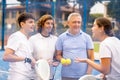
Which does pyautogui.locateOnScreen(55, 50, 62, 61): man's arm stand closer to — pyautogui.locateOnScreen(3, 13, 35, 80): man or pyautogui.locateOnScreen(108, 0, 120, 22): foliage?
pyautogui.locateOnScreen(3, 13, 35, 80): man

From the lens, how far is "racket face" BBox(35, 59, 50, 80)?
3827 millimetres

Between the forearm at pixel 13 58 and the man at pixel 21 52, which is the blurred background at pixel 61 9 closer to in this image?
the man at pixel 21 52

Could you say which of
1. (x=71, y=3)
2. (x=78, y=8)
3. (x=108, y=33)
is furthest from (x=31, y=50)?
(x=71, y=3)

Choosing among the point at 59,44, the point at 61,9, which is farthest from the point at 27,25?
the point at 61,9

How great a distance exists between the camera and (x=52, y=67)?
14.0 ft

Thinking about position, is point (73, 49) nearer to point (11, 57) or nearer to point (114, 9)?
point (11, 57)

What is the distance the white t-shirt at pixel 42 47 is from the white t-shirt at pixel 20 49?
0.63ft

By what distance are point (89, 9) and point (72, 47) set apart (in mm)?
9849

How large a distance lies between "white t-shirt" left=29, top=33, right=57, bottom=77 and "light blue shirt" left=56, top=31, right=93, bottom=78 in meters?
0.15

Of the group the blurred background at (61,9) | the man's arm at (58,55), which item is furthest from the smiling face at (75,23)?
the blurred background at (61,9)

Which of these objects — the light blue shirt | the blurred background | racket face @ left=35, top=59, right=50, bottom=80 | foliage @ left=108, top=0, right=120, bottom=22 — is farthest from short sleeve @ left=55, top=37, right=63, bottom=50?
foliage @ left=108, top=0, right=120, bottom=22

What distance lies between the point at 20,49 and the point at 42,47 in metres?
0.37

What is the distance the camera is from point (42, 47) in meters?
4.16

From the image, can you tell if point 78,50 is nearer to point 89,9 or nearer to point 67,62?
point 67,62
